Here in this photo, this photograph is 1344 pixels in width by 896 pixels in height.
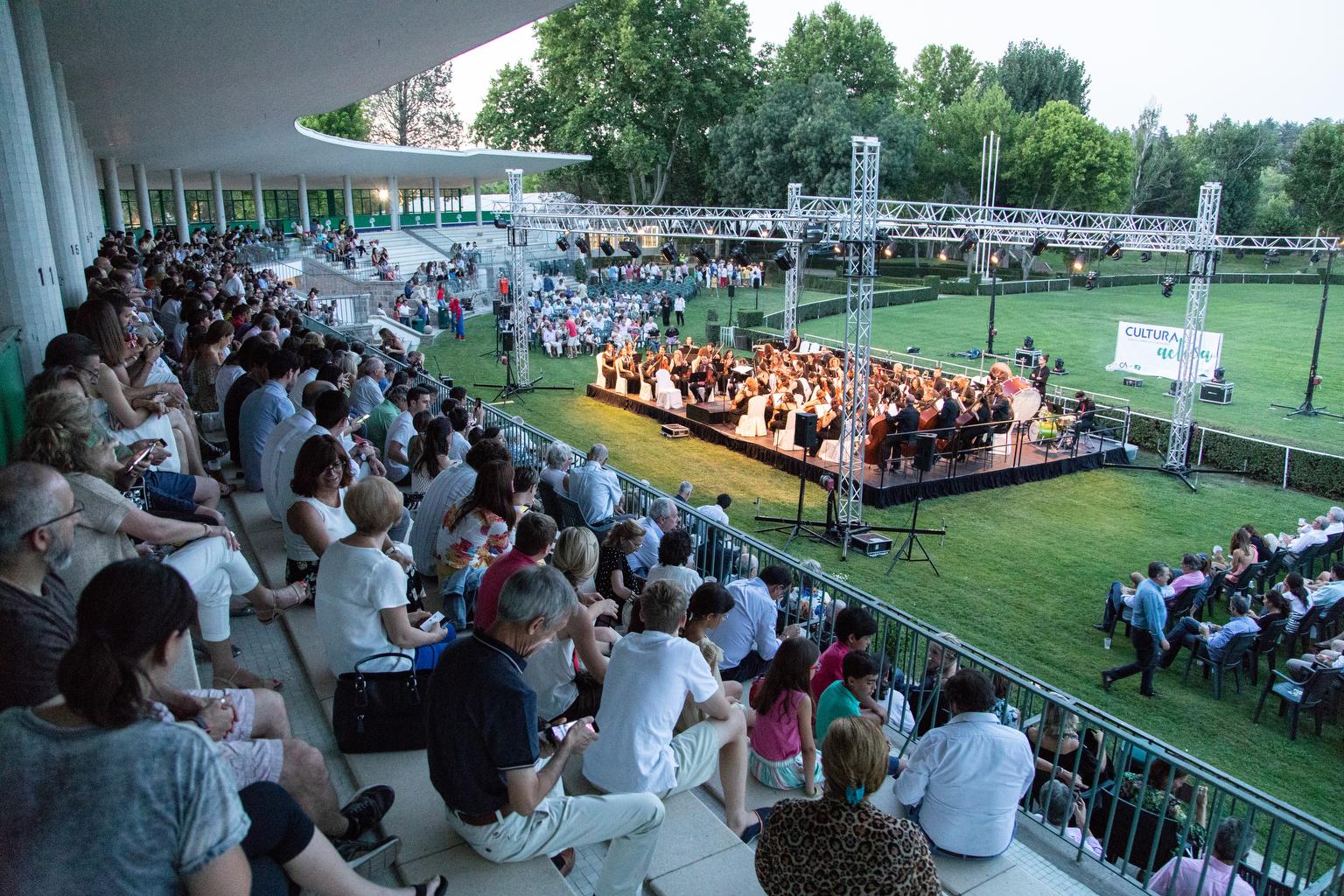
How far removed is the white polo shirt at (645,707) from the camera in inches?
134

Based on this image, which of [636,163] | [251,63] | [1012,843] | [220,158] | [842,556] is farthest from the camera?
[636,163]

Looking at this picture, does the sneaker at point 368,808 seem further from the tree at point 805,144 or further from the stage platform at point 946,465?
the tree at point 805,144

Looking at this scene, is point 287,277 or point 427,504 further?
point 287,277

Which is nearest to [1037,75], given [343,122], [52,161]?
[343,122]

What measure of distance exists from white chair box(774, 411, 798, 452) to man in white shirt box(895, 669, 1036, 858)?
13.0 m

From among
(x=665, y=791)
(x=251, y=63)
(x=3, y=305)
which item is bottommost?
(x=665, y=791)

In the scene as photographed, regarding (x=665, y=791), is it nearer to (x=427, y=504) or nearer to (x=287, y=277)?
(x=427, y=504)

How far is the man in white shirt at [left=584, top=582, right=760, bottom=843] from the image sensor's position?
3393 millimetres

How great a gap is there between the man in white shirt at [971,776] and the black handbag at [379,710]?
2.25m

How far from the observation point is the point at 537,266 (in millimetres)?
43750

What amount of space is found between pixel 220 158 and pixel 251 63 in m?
21.8

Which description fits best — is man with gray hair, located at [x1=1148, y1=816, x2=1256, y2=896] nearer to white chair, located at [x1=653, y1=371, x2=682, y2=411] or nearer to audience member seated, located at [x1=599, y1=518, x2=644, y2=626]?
audience member seated, located at [x1=599, y1=518, x2=644, y2=626]

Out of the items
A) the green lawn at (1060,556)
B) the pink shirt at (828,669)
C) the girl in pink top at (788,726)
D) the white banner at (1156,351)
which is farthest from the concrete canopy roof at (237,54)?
the white banner at (1156,351)

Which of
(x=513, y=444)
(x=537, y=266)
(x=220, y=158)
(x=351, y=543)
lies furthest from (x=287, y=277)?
(x=351, y=543)
